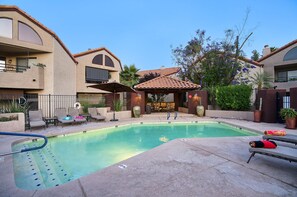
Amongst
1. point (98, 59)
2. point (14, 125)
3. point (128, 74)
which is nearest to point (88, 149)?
point (14, 125)

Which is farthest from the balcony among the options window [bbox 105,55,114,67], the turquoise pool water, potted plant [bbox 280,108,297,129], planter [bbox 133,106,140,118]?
potted plant [bbox 280,108,297,129]

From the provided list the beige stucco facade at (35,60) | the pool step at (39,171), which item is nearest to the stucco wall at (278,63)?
the beige stucco facade at (35,60)

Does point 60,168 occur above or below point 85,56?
below

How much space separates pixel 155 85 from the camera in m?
19.2

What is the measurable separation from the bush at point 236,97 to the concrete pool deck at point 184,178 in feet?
35.0

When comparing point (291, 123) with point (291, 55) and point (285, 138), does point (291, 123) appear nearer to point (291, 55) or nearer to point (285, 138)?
point (285, 138)

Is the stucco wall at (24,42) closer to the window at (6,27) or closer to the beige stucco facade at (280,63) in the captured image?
the window at (6,27)

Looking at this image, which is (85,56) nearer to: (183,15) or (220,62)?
(183,15)

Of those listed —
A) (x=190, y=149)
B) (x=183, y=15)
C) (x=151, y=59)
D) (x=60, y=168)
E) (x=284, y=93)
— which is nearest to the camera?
(x=60, y=168)

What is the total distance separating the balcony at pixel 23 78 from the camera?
14242 millimetres

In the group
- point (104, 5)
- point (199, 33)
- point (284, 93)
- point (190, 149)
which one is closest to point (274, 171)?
point (190, 149)

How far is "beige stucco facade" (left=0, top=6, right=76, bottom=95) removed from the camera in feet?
47.2

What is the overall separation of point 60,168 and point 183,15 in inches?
888

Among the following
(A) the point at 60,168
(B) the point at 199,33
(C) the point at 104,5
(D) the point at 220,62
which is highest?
(C) the point at 104,5
